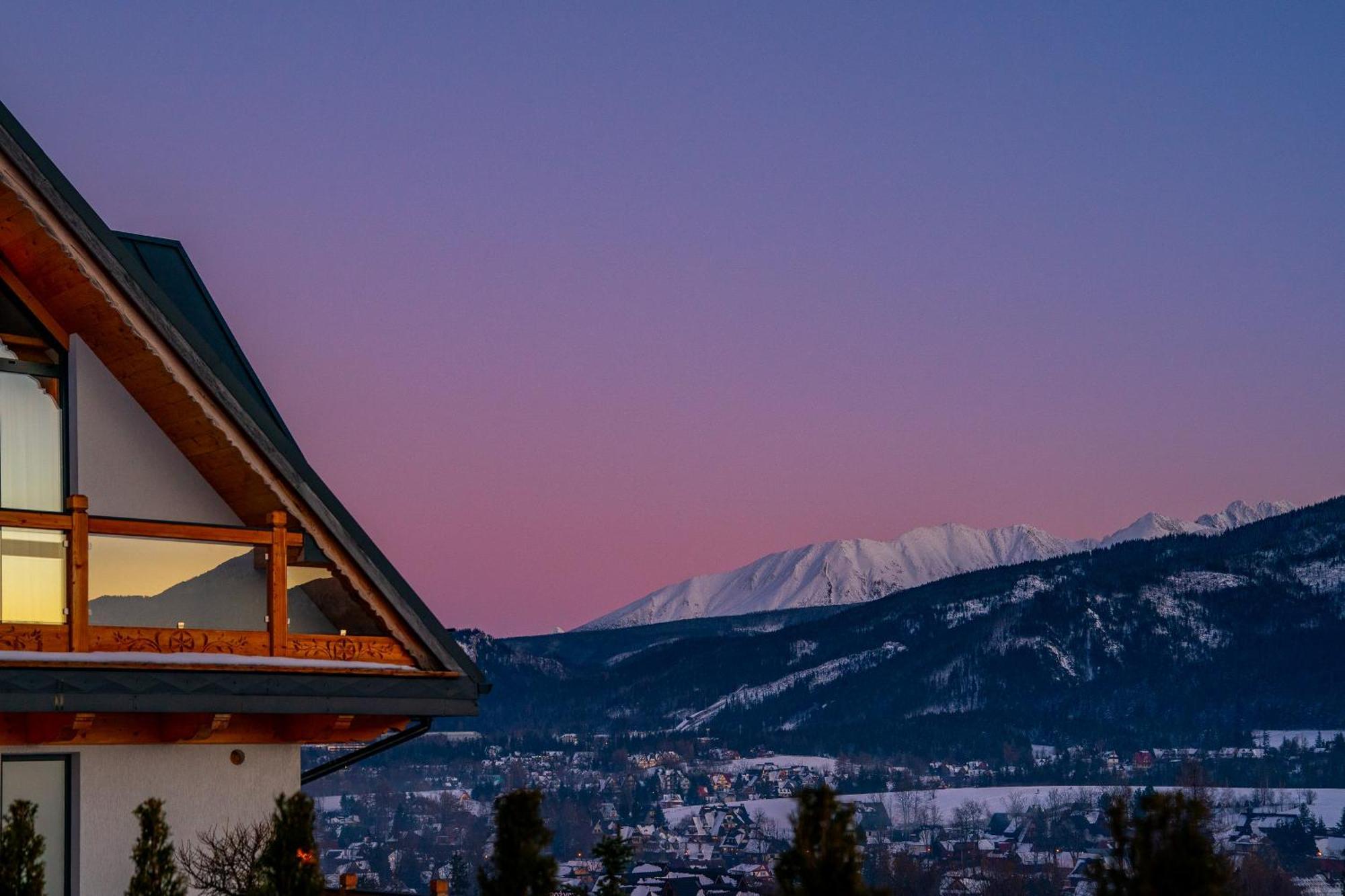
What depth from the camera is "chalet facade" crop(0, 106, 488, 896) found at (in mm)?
17047

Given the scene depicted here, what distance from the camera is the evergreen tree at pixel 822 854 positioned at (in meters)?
12.1

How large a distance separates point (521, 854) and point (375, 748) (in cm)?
716

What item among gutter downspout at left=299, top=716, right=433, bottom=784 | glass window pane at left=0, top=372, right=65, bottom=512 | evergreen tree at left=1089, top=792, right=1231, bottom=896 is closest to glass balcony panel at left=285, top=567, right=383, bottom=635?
gutter downspout at left=299, top=716, right=433, bottom=784

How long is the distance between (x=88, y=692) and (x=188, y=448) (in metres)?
2.62

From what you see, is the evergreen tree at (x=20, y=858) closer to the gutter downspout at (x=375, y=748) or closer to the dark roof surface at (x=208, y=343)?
the dark roof surface at (x=208, y=343)

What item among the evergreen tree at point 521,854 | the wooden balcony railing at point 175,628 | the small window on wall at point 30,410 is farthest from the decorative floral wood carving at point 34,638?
the evergreen tree at point 521,854

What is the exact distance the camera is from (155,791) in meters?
18.1

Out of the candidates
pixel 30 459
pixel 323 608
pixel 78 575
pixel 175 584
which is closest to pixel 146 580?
pixel 175 584

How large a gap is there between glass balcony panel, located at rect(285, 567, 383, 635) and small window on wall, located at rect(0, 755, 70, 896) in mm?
2476

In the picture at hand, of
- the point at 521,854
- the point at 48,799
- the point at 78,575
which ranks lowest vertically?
the point at 521,854

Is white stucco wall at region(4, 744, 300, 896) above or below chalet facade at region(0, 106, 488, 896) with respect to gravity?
below

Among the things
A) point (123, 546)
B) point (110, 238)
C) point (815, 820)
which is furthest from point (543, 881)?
point (110, 238)

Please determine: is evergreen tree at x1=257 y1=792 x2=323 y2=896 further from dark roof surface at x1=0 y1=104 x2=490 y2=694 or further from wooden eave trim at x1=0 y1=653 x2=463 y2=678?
dark roof surface at x1=0 y1=104 x2=490 y2=694

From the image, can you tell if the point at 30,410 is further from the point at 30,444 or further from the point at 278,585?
the point at 278,585
